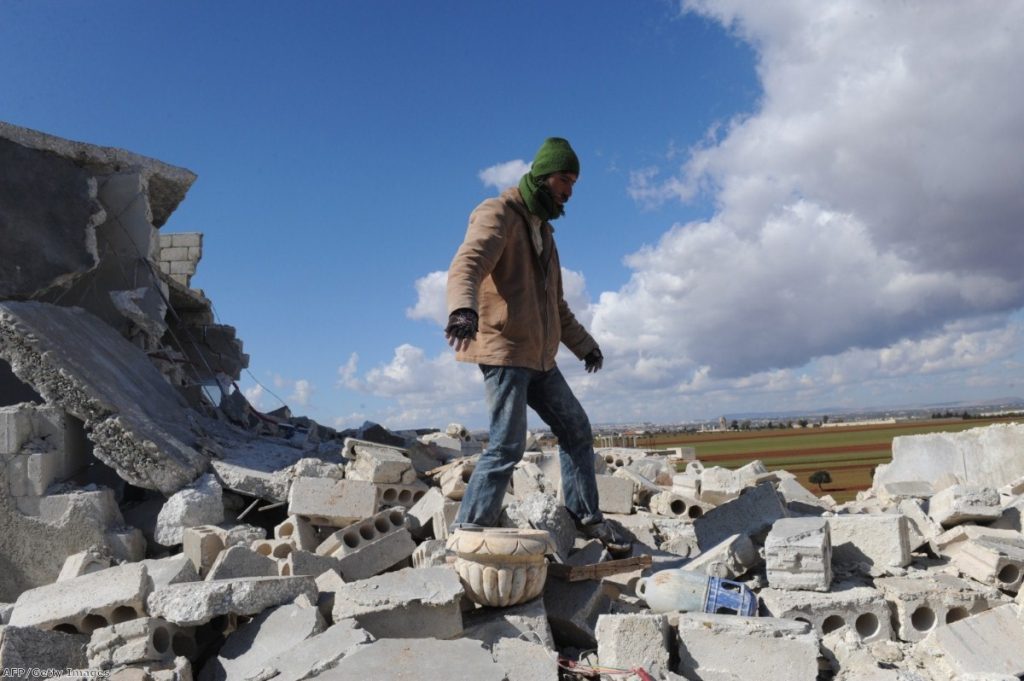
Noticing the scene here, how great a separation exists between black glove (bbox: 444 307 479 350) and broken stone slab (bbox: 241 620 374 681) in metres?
1.31

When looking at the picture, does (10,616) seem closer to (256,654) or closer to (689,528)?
(256,654)

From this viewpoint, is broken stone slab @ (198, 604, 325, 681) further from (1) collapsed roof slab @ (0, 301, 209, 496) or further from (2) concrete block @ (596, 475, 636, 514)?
(2) concrete block @ (596, 475, 636, 514)

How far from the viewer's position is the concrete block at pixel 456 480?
18.4ft

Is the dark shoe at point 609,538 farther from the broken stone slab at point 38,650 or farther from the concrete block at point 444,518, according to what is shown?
the broken stone slab at point 38,650

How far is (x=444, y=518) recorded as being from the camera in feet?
16.5

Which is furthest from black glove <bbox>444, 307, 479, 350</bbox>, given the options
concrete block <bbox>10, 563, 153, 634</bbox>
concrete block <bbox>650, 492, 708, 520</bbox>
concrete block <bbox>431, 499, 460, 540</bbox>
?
concrete block <bbox>650, 492, 708, 520</bbox>

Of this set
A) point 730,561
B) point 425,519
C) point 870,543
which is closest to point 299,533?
point 425,519

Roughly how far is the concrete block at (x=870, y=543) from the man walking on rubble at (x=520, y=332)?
1.24 meters

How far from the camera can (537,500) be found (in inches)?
179

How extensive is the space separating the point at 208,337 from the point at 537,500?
8423mm

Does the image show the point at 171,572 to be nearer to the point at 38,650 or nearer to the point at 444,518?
the point at 38,650

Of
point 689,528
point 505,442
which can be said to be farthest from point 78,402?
point 689,528

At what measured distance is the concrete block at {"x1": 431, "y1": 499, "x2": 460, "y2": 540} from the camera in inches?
197

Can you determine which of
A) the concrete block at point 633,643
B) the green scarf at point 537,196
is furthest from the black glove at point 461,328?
the concrete block at point 633,643
